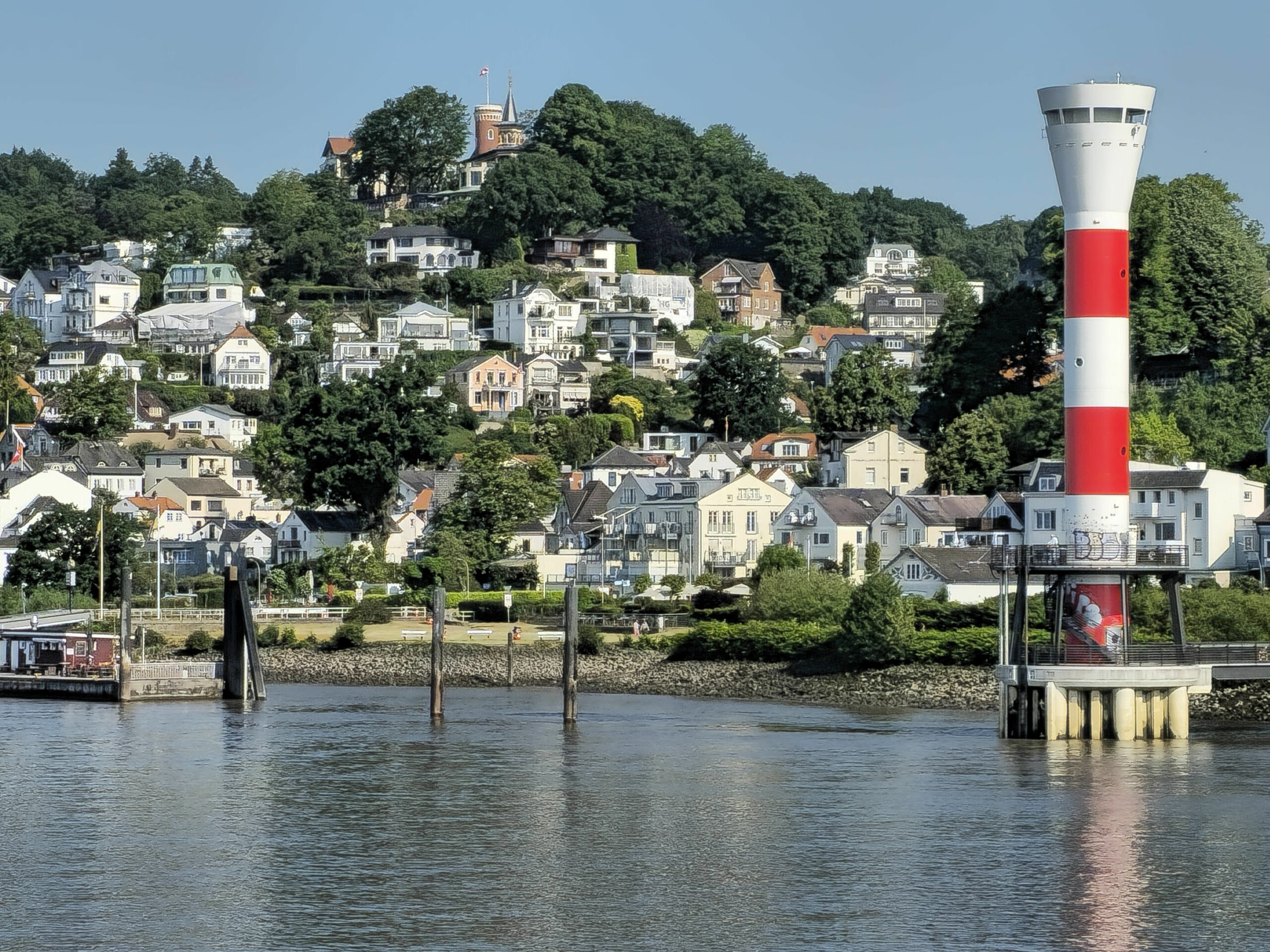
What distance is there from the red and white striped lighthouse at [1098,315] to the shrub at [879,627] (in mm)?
13690

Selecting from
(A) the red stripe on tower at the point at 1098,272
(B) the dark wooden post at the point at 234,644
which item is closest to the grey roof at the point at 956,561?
(A) the red stripe on tower at the point at 1098,272

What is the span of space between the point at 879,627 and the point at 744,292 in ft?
329

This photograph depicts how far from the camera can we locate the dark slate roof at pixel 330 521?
105m

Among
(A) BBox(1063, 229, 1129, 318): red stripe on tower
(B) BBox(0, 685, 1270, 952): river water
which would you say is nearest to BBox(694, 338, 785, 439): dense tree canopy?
(B) BBox(0, 685, 1270, 952): river water

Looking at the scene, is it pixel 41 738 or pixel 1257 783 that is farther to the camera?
pixel 41 738

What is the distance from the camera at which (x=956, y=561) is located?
7988 centimetres

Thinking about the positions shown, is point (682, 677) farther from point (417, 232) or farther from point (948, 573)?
point (417, 232)

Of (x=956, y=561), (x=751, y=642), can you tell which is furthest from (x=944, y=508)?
(x=751, y=642)

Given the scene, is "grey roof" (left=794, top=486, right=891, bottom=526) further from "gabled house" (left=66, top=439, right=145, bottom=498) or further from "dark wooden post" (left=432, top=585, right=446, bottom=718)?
"gabled house" (left=66, top=439, right=145, bottom=498)

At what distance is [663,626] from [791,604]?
6698 mm

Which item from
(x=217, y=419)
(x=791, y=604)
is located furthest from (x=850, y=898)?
(x=217, y=419)

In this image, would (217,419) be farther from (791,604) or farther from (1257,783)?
(1257,783)

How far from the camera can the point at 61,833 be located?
140ft

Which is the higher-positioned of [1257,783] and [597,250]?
[597,250]
